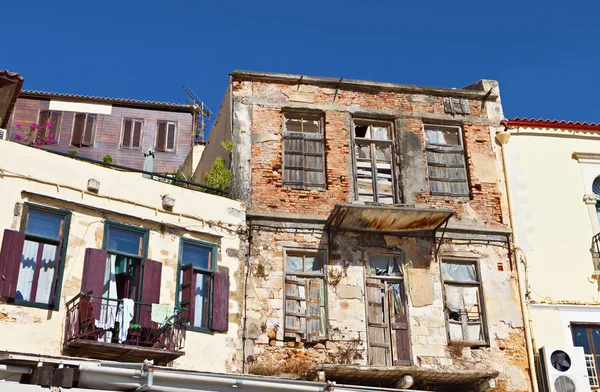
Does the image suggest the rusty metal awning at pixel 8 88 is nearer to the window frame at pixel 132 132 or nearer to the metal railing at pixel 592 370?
the window frame at pixel 132 132

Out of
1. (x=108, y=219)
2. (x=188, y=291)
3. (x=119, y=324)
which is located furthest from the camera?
(x=188, y=291)

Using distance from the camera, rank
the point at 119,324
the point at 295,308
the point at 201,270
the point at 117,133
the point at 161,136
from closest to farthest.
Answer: the point at 119,324, the point at 201,270, the point at 295,308, the point at 117,133, the point at 161,136

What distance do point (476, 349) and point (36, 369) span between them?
7.92 meters

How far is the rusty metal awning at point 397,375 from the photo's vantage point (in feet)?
44.2

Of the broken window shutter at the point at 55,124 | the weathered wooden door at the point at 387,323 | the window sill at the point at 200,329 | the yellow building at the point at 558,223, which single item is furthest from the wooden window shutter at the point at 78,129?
the yellow building at the point at 558,223

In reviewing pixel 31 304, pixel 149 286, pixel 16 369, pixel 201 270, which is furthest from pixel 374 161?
pixel 16 369

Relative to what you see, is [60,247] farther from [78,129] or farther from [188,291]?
[78,129]

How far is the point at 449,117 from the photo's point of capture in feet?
55.5

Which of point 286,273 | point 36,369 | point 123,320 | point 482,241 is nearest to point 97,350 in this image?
point 123,320

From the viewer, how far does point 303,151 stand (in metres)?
16.0

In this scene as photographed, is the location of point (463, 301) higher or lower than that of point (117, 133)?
lower

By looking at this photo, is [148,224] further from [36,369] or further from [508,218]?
[508,218]

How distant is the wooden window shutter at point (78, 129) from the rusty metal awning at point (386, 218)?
12.3 meters

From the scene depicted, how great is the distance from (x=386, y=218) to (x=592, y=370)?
4.67 metres
